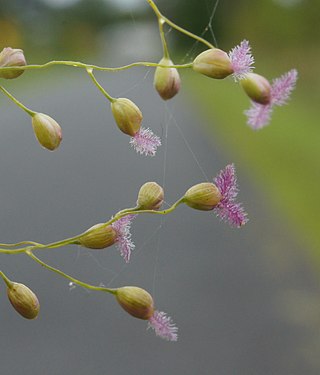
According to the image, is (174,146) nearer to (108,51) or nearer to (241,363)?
(108,51)

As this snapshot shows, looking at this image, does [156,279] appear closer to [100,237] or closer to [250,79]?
[100,237]

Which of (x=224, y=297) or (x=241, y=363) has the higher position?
(x=224, y=297)

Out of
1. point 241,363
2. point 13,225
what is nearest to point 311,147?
point 13,225

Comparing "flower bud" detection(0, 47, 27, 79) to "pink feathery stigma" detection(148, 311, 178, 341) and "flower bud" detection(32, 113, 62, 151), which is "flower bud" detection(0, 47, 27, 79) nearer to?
"flower bud" detection(32, 113, 62, 151)

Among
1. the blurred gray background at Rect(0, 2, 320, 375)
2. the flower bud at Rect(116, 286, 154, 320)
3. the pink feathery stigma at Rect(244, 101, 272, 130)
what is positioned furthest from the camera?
the blurred gray background at Rect(0, 2, 320, 375)

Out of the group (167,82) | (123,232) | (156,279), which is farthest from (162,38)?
(156,279)

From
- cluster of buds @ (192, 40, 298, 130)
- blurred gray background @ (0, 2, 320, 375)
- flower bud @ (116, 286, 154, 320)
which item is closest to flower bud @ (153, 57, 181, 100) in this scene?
cluster of buds @ (192, 40, 298, 130)

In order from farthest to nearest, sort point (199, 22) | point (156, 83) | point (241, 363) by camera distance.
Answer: point (199, 22) → point (241, 363) → point (156, 83)
